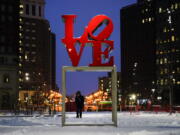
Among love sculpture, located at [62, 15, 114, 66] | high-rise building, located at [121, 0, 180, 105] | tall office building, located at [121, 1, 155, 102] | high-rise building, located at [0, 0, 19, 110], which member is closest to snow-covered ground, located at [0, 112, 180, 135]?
love sculpture, located at [62, 15, 114, 66]

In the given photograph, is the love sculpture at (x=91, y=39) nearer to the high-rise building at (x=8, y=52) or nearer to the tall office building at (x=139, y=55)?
the high-rise building at (x=8, y=52)

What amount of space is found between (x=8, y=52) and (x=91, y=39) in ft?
244

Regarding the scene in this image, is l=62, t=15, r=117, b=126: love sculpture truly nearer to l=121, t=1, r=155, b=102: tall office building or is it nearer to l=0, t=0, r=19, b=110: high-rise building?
l=0, t=0, r=19, b=110: high-rise building

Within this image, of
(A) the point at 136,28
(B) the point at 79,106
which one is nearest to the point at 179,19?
(A) the point at 136,28

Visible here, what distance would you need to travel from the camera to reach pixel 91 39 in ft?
85.3

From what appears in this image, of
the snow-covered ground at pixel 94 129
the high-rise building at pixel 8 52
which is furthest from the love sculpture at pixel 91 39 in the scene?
the high-rise building at pixel 8 52

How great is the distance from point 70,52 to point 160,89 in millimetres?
135248

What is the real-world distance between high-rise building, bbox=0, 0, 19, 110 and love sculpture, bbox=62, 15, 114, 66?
66087mm

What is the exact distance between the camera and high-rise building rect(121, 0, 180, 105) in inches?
6213

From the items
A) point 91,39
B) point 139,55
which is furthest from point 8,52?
point 139,55

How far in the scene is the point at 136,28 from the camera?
196m

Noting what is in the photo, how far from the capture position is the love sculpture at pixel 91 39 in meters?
25.6

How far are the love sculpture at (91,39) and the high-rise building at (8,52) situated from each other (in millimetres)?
66087

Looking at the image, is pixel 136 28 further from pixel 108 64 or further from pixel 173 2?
pixel 108 64
